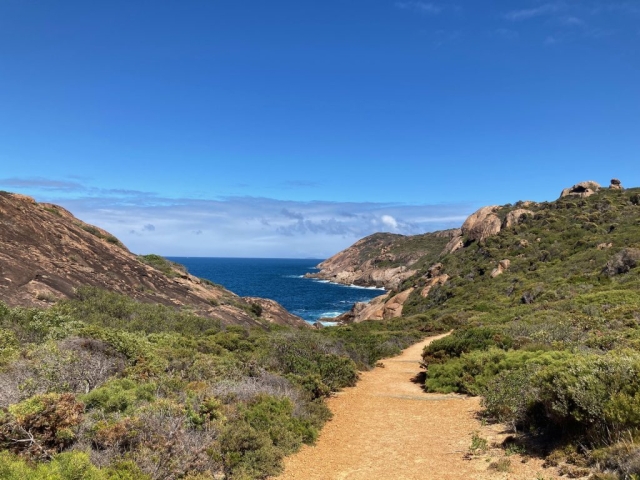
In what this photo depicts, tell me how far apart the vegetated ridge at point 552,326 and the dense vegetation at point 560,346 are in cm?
3

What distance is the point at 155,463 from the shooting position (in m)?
5.74

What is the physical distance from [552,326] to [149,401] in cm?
1498

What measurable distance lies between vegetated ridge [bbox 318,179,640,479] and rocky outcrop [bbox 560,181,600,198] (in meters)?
5.09

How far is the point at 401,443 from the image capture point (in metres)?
8.95

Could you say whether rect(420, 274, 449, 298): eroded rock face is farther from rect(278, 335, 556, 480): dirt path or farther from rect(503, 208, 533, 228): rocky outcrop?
rect(278, 335, 556, 480): dirt path

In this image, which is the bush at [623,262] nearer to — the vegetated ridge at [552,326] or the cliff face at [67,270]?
the vegetated ridge at [552,326]

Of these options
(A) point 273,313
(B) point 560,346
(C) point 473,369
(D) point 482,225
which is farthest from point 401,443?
(D) point 482,225

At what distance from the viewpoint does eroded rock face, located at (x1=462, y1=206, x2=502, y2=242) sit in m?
58.0

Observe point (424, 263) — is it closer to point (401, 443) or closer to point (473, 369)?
point (473, 369)

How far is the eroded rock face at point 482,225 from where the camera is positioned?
58.0 meters

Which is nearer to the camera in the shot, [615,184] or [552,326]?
[552,326]

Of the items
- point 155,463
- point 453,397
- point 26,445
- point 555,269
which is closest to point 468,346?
point 453,397

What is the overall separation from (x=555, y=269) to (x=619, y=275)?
755cm

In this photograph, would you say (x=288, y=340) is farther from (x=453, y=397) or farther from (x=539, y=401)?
(x=539, y=401)
